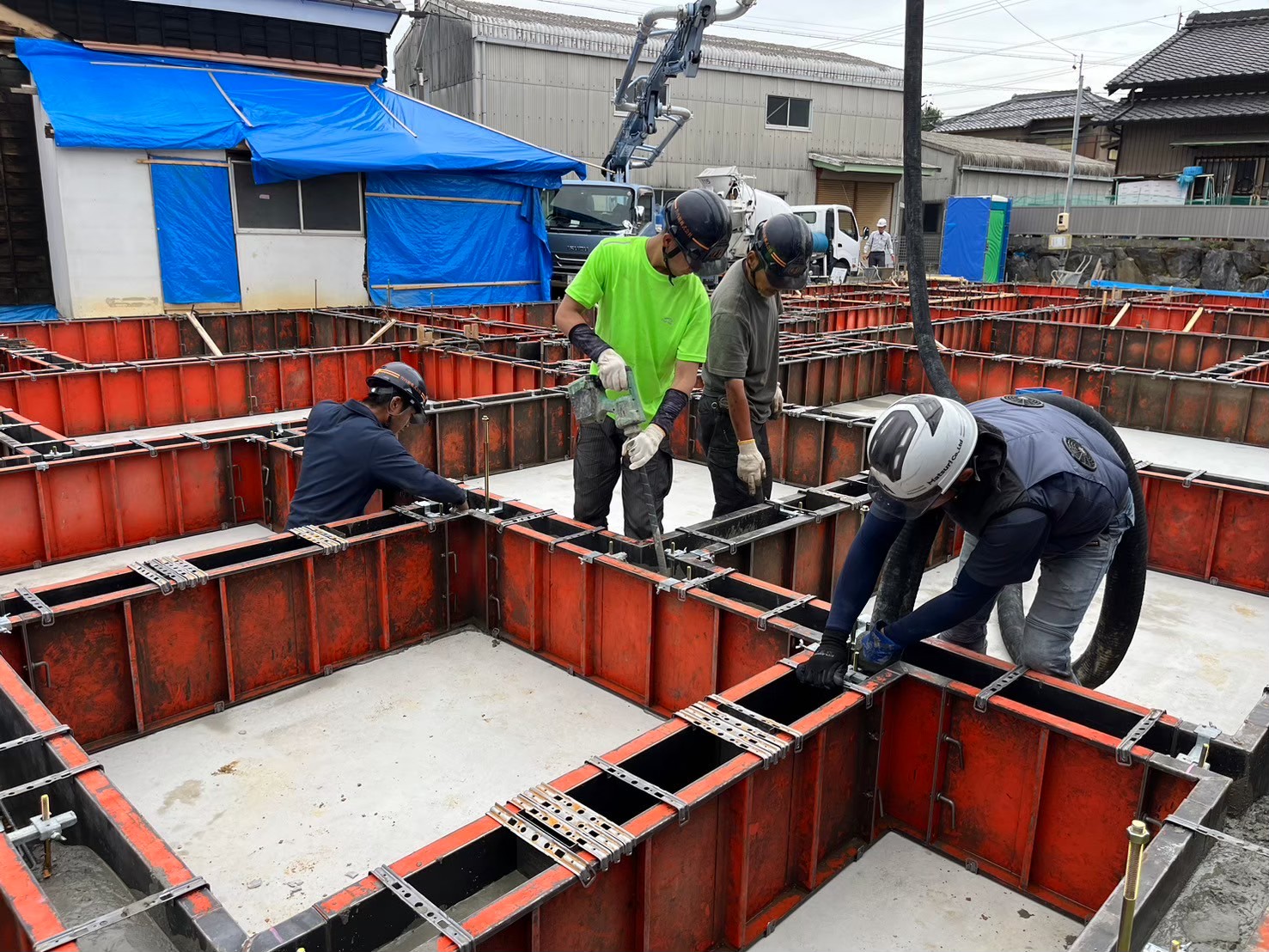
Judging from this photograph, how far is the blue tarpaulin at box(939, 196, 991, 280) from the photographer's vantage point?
3397 centimetres

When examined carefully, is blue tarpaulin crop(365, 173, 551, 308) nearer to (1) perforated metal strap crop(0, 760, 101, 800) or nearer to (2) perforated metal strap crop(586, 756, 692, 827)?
(1) perforated metal strap crop(0, 760, 101, 800)

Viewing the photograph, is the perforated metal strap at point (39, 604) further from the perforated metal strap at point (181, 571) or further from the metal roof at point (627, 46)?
the metal roof at point (627, 46)

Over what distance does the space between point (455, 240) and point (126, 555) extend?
1535cm

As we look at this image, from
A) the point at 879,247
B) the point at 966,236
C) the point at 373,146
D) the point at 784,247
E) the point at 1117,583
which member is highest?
the point at 373,146

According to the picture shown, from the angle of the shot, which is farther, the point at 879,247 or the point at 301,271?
the point at 879,247

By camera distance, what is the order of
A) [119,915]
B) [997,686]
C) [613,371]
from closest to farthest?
1. [119,915]
2. [997,686]
3. [613,371]

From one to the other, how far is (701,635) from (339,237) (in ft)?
57.8

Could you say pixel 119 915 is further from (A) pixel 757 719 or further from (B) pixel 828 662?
(B) pixel 828 662

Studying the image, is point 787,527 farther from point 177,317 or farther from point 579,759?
point 177,317

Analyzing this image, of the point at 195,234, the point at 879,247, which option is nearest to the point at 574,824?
the point at 195,234

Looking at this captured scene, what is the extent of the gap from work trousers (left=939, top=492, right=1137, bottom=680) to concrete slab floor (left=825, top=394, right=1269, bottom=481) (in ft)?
18.9

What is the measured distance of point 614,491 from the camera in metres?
7.70

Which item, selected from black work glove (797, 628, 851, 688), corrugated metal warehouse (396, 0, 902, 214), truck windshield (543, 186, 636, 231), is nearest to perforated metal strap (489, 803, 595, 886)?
black work glove (797, 628, 851, 688)

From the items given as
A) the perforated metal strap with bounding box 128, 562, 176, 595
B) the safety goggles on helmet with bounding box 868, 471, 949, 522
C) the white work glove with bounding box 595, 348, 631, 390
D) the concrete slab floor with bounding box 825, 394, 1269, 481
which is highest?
the white work glove with bounding box 595, 348, 631, 390
